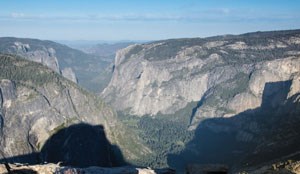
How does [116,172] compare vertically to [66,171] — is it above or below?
below

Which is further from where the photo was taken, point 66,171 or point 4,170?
point 4,170

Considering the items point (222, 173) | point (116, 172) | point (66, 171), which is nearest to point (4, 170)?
point (116, 172)

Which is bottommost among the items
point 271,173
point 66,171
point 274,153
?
point 274,153

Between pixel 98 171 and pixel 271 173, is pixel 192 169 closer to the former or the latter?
pixel 271 173

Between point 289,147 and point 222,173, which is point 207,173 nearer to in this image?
point 222,173

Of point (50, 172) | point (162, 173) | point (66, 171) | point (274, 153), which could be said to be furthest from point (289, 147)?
point (66, 171)

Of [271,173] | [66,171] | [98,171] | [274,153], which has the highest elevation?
[66,171]

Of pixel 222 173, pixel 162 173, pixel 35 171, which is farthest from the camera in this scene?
pixel 162 173

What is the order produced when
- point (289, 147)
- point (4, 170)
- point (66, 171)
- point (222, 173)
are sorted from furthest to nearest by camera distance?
1. point (289, 147)
2. point (4, 170)
3. point (222, 173)
4. point (66, 171)

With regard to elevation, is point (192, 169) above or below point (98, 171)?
above
